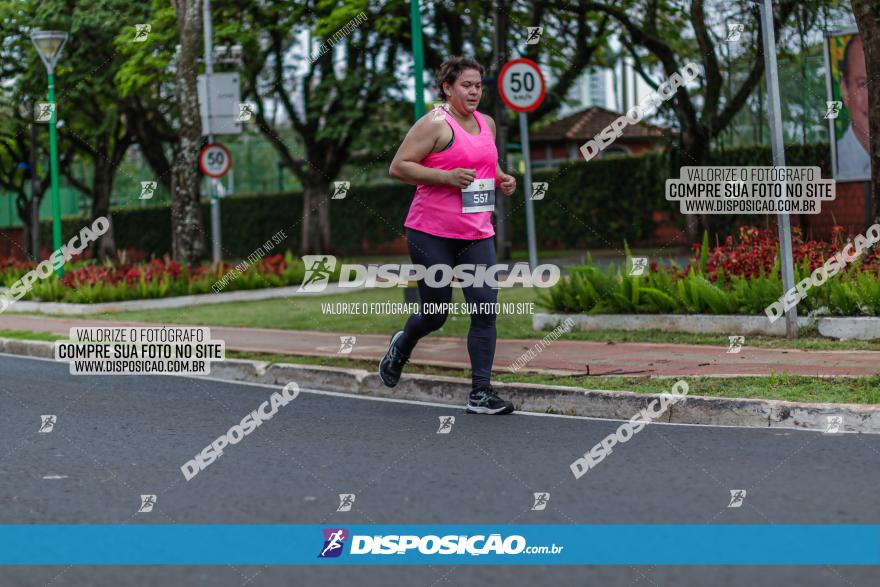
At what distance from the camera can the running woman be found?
723cm

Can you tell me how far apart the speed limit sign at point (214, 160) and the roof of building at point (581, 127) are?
991 inches

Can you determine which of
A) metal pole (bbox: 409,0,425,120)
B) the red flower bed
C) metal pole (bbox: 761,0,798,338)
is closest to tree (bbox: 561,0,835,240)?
metal pole (bbox: 409,0,425,120)

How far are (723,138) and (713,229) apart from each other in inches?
75.0

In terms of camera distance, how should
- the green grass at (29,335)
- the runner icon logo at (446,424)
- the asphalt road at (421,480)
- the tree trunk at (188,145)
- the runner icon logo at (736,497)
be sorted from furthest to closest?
1. the tree trunk at (188,145)
2. the green grass at (29,335)
3. the runner icon logo at (446,424)
4. the runner icon logo at (736,497)
5. the asphalt road at (421,480)

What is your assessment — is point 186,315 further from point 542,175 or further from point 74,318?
point 542,175

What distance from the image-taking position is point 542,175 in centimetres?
3141

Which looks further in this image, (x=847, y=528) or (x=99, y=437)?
(x=99, y=437)

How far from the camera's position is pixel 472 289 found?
7.25 metres

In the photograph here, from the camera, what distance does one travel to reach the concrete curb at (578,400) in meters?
6.56

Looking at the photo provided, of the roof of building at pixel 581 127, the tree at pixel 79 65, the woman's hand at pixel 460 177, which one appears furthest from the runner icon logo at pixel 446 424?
the roof of building at pixel 581 127

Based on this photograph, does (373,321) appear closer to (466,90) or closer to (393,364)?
(393,364)

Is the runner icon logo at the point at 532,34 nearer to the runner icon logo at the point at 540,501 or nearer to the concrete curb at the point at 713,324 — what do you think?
the concrete curb at the point at 713,324

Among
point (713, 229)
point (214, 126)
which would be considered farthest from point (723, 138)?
point (214, 126)

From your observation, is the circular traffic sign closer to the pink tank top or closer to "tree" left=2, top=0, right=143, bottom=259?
the pink tank top
